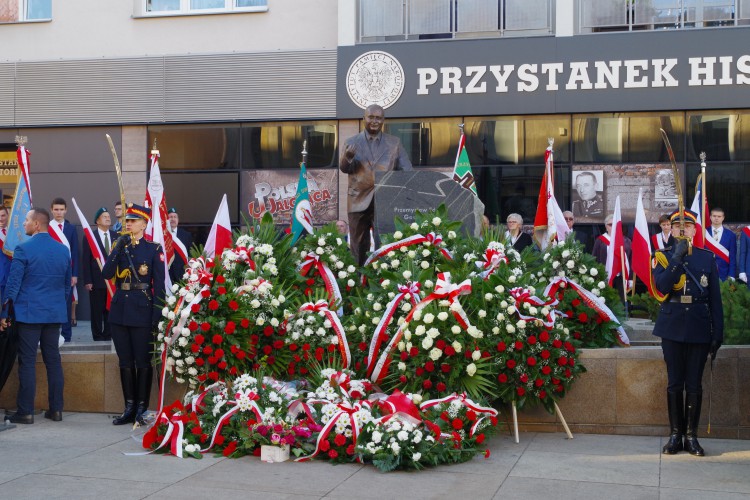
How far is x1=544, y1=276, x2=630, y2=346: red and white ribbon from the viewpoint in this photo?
9.51m

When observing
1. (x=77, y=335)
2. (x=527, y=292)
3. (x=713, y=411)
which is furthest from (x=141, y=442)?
(x=77, y=335)

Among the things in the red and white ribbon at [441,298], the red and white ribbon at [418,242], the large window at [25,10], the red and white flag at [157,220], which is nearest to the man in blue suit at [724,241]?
the red and white ribbon at [418,242]

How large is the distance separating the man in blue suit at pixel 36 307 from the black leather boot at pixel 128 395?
689 mm

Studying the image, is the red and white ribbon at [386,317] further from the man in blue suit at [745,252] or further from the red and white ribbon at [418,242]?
the man in blue suit at [745,252]

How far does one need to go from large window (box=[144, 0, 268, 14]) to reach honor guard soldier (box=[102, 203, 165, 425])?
33.2 feet

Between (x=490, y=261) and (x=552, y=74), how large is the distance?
8754mm

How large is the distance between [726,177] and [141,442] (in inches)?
463

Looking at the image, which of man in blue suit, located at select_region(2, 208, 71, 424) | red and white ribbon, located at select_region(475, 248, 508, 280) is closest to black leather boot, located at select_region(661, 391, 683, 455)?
red and white ribbon, located at select_region(475, 248, 508, 280)

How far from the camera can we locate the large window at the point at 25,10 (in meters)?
20.0

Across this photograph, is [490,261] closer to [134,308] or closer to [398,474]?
[398,474]

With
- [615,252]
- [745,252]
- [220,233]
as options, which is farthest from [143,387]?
[745,252]

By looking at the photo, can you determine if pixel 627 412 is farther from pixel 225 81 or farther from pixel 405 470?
pixel 225 81

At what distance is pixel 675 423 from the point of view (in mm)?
8148

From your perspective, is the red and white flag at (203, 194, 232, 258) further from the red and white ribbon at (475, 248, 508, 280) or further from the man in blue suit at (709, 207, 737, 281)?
the man in blue suit at (709, 207, 737, 281)
